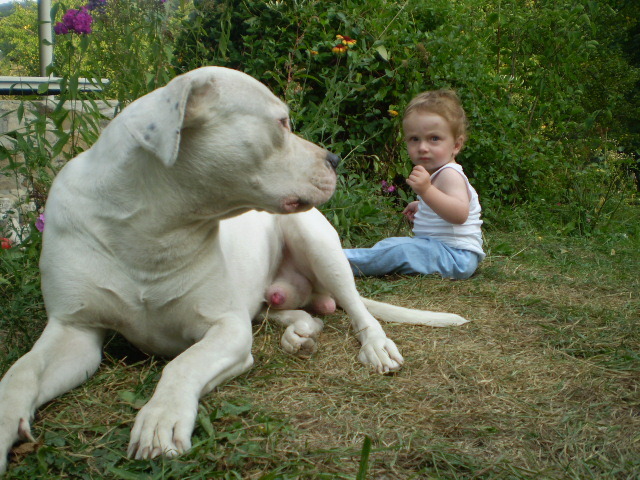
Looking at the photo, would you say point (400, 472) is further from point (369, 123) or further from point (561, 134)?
point (561, 134)

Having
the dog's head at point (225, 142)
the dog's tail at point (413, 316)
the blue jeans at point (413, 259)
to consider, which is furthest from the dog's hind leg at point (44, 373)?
the blue jeans at point (413, 259)

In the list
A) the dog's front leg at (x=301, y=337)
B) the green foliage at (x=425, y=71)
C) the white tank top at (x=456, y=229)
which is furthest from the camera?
the green foliage at (x=425, y=71)

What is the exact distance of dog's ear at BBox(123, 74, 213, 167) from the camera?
1874 millimetres

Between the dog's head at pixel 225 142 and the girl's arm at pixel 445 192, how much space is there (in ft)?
5.44

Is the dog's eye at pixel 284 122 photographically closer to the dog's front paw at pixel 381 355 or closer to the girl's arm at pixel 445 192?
the dog's front paw at pixel 381 355

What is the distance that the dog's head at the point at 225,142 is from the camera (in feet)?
6.27

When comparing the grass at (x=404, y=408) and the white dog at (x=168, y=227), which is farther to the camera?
the white dog at (x=168, y=227)

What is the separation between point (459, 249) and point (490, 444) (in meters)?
2.33

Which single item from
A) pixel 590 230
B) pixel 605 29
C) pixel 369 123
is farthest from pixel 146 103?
pixel 605 29

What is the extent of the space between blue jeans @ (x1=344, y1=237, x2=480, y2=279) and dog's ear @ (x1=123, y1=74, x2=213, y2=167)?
2.20 m

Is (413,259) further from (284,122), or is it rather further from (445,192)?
(284,122)

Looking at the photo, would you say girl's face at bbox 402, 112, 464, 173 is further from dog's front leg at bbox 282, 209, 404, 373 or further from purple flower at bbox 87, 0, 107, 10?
purple flower at bbox 87, 0, 107, 10

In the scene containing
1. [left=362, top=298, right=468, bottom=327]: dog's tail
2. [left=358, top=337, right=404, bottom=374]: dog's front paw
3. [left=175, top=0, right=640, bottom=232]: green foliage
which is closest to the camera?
A: [left=358, top=337, right=404, bottom=374]: dog's front paw

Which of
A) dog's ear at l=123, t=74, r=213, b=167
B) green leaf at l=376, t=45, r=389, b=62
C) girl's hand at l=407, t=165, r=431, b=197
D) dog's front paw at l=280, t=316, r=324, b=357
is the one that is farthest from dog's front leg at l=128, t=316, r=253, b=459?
green leaf at l=376, t=45, r=389, b=62
